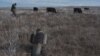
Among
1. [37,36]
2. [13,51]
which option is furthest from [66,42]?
[37,36]

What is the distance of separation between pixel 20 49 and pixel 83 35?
4476mm

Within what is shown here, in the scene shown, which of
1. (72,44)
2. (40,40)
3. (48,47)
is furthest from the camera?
(72,44)

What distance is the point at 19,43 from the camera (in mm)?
10781

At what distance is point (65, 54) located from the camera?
970cm

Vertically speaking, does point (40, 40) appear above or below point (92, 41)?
above

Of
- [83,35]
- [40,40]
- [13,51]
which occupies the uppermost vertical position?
[40,40]

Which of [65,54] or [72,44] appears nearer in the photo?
[65,54]

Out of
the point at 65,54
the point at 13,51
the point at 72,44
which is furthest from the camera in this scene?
the point at 72,44

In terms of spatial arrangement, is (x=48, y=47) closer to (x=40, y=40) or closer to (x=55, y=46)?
(x=55, y=46)

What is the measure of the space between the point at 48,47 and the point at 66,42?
1659mm

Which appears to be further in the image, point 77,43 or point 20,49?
point 77,43

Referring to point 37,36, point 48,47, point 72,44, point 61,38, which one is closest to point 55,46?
point 48,47

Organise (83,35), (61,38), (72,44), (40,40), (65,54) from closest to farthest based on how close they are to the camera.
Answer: (40,40) < (65,54) < (72,44) < (61,38) < (83,35)

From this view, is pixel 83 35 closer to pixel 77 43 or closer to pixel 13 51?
pixel 77 43
